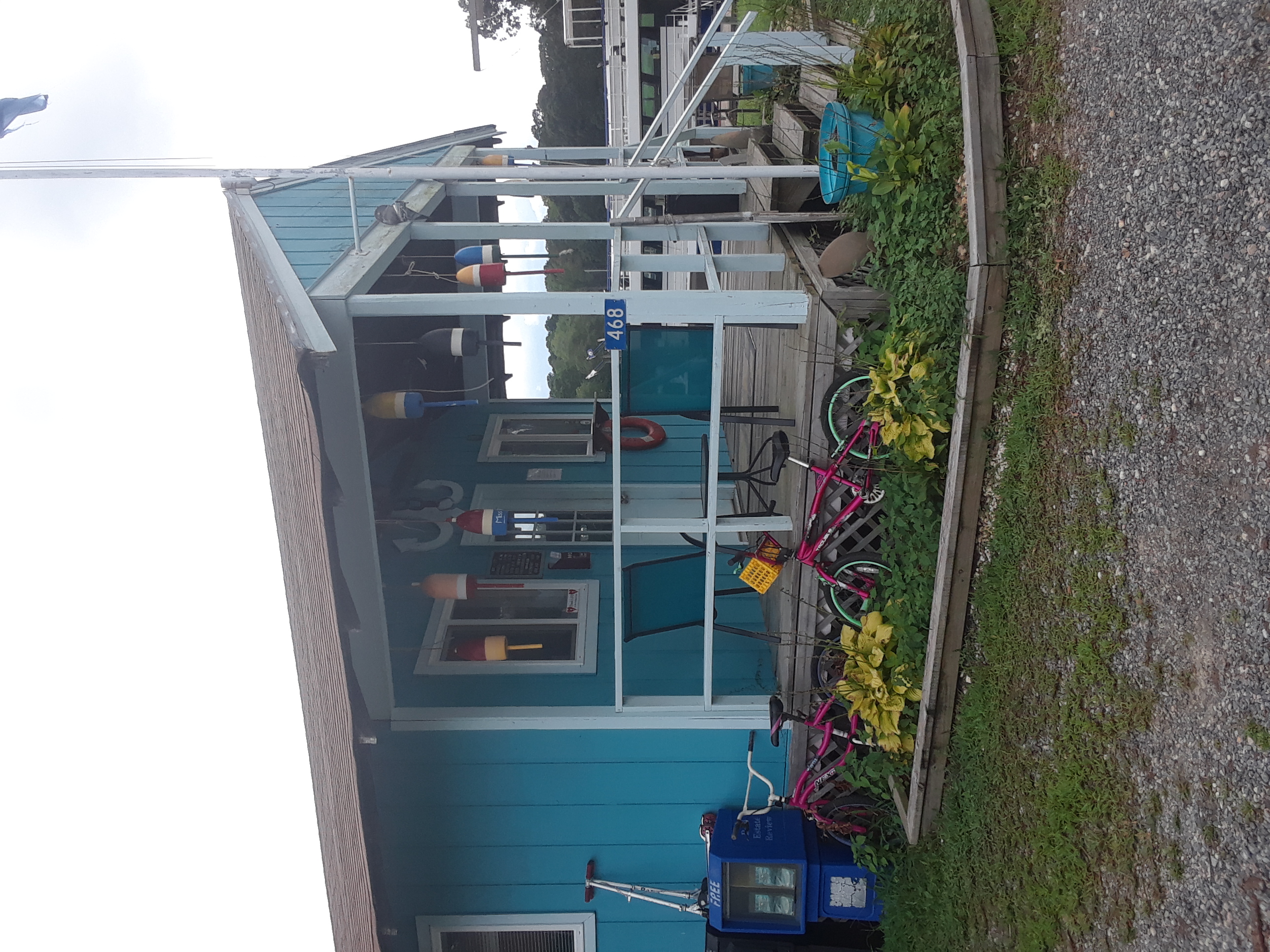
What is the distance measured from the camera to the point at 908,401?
3.97m

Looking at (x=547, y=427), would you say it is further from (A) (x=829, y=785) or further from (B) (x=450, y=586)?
(A) (x=829, y=785)

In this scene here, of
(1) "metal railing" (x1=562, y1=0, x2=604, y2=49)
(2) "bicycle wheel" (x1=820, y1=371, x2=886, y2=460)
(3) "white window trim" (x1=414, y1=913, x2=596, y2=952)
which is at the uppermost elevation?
(1) "metal railing" (x1=562, y1=0, x2=604, y2=49)

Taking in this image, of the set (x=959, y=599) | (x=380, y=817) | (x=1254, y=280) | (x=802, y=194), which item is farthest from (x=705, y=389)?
(x=1254, y=280)

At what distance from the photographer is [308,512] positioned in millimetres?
4102

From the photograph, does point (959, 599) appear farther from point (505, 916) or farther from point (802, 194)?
point (505, 916)

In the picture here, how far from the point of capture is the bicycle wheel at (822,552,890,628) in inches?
180

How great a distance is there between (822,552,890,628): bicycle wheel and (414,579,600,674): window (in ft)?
6.14

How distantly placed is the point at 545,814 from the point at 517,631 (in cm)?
128

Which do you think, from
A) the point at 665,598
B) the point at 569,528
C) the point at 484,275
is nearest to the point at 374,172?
the point at 484,275

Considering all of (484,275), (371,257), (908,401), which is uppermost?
(371,257)

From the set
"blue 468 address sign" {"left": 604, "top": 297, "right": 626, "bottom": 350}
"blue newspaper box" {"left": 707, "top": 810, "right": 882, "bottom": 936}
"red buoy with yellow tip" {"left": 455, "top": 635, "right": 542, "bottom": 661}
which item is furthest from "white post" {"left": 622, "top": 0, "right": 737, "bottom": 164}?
"blue newspaper box" {"left": 707, "top": 810, "right": 882, "bottom": 936}

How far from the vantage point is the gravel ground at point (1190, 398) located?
2.45 meters

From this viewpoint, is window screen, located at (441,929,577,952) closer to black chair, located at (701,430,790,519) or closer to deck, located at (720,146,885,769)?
deck, located at (720,146,885,769)

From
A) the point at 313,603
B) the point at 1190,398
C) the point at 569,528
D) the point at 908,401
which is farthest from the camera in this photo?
the point at 569,528
